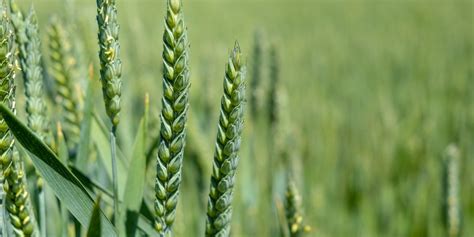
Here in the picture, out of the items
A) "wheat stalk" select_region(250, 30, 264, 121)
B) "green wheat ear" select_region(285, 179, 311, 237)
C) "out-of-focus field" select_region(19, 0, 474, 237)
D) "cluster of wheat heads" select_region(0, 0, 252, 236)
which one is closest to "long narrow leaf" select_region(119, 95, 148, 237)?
"cluster of wheat heads" select_region(0, 0, 252, 236)

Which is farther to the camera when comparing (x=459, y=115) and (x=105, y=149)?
(x=459, y=115)

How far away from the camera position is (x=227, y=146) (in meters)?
0.30

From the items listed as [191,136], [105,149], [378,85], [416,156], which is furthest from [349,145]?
[105,149]

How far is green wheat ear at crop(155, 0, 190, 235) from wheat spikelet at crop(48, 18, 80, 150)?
24 centimetres

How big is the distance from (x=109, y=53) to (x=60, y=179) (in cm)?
9

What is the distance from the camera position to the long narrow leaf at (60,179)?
0.31 m

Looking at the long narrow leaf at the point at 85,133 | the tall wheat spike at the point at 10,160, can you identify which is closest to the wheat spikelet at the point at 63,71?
the long narrow leaf at the point at 85,133

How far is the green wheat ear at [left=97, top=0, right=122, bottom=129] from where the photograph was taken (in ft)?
0.98

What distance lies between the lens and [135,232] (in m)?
0.39

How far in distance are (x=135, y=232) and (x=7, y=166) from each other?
0.41 ft

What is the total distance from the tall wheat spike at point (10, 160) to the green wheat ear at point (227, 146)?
11cm

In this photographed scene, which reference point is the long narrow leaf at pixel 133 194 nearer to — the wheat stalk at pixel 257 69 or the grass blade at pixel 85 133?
the grass blade at pixel 85 133

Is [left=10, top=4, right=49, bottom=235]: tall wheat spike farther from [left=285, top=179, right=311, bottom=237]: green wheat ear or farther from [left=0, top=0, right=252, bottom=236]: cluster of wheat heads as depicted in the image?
[left=285, top=179, right=311, bottom=237]: green wheat ear

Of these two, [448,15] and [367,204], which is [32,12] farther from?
[448,15]
